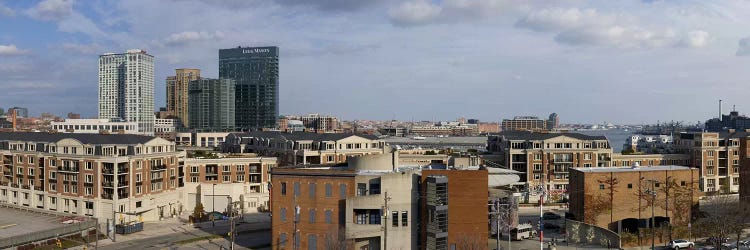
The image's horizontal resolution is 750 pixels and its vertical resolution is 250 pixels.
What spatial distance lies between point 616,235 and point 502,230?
11.7 meters

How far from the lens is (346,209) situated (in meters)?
58.6

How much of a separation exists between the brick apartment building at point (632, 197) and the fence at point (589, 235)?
4.92 ft

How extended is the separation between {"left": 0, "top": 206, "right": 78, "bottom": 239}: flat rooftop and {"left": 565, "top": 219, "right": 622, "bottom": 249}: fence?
58916 millimetres

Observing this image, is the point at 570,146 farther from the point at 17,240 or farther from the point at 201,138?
the point at 201,138

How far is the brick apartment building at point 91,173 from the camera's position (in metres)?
87.5

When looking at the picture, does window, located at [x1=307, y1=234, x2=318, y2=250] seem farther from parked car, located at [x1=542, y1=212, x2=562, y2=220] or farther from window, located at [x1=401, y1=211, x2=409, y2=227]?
parked car, located at [x1=542, y1=212, x2=562, y2=220]

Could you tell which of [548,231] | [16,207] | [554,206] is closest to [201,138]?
[16,207]

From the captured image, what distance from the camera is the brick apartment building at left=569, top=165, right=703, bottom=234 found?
234ft

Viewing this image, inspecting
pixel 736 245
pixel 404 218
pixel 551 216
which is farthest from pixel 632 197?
pixel 404 218

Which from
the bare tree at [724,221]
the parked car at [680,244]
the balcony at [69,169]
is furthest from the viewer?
the balcony at [69,169]

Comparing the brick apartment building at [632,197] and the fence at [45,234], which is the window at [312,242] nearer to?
the fence at [45,234]

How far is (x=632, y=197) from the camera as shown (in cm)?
7238

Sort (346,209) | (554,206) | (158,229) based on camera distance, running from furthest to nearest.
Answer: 1. (554,206)
2. (158,229)
3. (346,209)

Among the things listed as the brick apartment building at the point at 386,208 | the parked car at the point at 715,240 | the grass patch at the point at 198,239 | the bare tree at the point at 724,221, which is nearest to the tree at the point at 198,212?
the grass patch at the point at 198,239
